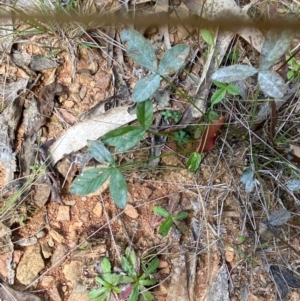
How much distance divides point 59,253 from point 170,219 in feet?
1.15

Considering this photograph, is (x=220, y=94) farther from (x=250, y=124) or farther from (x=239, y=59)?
(x=239, y=59)

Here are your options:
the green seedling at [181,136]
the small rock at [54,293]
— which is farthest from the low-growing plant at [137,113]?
the small rock at [54,293]

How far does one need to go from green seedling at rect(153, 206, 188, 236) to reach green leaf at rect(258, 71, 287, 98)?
497 mm

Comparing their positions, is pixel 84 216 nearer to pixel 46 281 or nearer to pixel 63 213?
pixel 63 213

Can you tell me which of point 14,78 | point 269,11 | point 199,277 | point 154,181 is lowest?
point 199,277

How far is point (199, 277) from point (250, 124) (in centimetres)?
48

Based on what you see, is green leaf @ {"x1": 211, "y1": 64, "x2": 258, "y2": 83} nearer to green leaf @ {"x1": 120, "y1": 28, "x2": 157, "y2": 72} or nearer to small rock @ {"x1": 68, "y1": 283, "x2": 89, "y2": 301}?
green leaf @ {"x1": 120, "y1": 28, "x2": 157, "y2": 72}

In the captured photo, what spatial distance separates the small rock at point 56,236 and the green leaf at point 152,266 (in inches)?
11.1

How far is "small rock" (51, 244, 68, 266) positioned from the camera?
132 centimetres

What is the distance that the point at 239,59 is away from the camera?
140cm

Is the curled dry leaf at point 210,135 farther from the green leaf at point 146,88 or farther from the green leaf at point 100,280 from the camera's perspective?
the green leaf at point 100,280

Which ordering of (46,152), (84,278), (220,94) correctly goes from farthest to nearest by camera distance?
(46,152) → (84,278) → (220,94)

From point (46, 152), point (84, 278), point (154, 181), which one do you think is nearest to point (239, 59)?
point (154, 181)

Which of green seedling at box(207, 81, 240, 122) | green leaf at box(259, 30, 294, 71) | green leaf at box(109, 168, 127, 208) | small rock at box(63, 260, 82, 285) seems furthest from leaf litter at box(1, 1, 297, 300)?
green leaf at box(259, 30, 294, 71)
